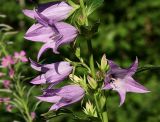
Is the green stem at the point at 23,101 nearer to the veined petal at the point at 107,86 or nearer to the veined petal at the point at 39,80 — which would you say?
the veined petal at the point at 39,80

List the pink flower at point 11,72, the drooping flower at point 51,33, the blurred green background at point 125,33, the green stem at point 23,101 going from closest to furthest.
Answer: the drooping flower at point 51,33 < the green stem at point 23,101 < the pink flower at point 11,72 < the blurred green background at point 125,33

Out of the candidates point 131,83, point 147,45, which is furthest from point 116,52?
point 131,83

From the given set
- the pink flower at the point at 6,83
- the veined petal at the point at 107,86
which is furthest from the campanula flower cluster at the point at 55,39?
the pink flower at the point at 6,83

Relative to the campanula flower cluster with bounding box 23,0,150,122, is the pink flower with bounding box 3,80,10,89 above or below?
below

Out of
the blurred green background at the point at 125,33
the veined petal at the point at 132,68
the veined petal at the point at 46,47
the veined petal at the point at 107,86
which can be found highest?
the veined petal at the point at 46,47

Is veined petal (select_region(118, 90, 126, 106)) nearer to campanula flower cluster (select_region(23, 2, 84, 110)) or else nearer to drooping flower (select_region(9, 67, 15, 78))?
campanula flower cluster (select_region(23, 2, 84, 110))

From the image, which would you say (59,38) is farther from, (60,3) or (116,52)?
(116,52)

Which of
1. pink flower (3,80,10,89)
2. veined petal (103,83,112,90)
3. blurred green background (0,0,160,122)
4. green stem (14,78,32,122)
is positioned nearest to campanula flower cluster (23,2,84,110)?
veined petal (103,83,112,90)

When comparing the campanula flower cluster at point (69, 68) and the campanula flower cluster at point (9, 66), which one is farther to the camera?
the campanula flower cluster at point (9, 66)
